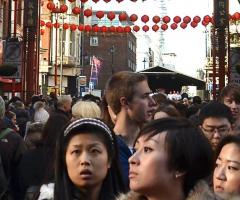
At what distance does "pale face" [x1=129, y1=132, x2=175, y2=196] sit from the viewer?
126 inches

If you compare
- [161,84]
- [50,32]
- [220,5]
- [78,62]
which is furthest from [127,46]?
[220,5]

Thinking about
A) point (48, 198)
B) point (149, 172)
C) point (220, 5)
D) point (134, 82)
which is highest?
point (220, 5)

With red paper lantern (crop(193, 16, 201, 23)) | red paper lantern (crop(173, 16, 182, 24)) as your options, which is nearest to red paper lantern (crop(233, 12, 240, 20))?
red paper lantern (crop(193, 16, 201, 23))

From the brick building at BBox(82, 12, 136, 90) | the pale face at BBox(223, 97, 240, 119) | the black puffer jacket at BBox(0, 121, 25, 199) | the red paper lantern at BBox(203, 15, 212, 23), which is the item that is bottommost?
the black puffer jacket at BBox(0, 121, 25, 199)

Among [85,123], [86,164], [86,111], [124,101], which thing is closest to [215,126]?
[124,101]

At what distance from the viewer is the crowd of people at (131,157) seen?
10.6 ft

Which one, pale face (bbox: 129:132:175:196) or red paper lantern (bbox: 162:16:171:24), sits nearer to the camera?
pale face (bbox: 129:132:175:196)

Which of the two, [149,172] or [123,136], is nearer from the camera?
[149,172]

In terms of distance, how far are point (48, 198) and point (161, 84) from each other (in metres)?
28.5

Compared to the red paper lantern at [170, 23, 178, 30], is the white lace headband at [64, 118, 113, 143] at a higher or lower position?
lower

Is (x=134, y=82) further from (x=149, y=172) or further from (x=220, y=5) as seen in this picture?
(x=220, y=5)

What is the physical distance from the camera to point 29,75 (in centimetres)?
2536

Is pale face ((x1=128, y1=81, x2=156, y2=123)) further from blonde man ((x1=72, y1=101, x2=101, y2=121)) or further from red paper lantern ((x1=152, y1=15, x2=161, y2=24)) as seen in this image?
red paper lantern ((x1=152, y1=15, x2=161, y2=24))

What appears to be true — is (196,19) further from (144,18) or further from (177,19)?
(144,18)
